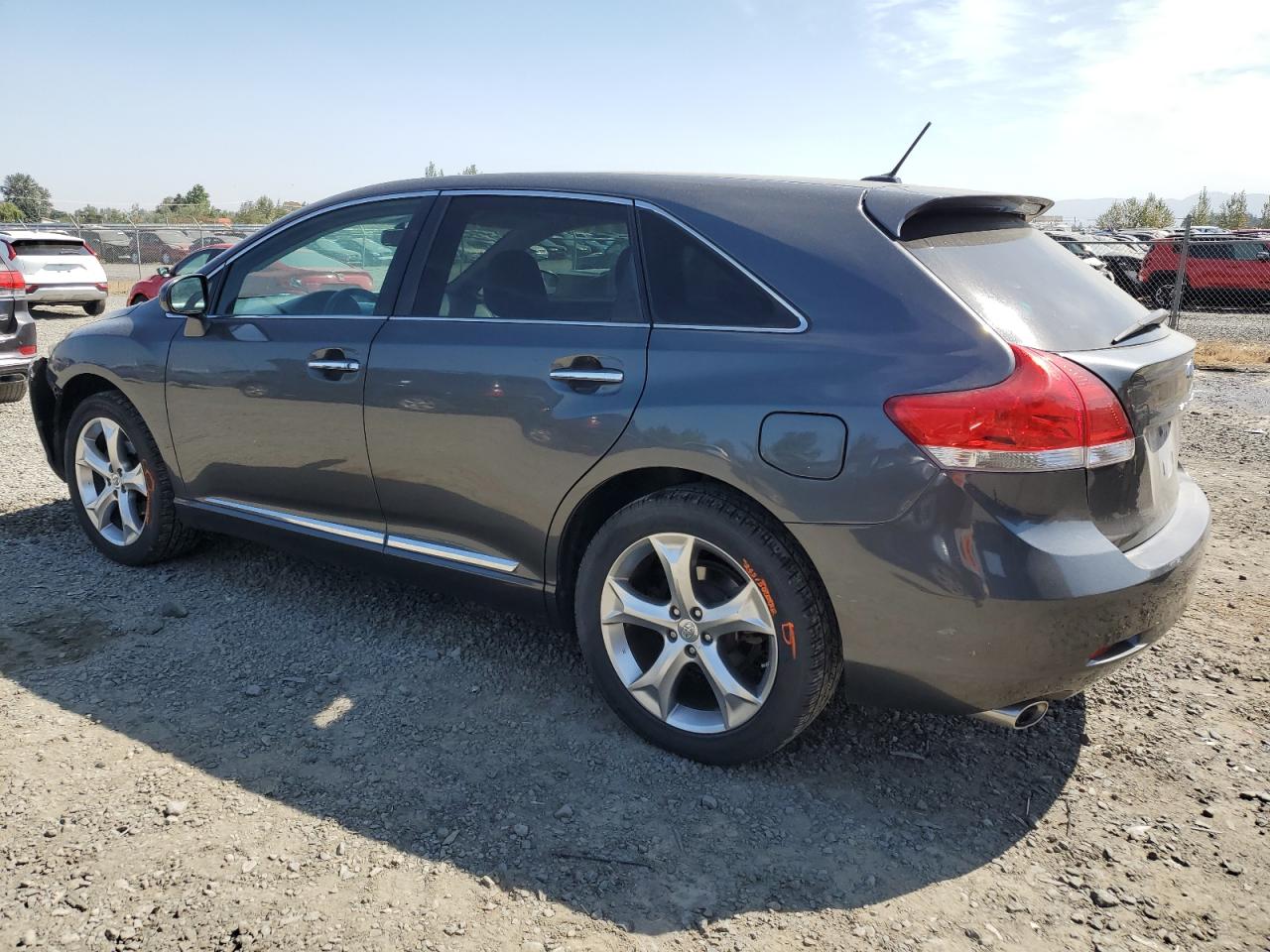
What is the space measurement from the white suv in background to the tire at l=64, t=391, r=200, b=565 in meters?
14.3

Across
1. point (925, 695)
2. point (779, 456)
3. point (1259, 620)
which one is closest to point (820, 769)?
point (925, 695)

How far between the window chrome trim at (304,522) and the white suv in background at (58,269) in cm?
1523

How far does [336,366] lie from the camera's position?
358 cm

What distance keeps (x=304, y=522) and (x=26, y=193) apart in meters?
72.4

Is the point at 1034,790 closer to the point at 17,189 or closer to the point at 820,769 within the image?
the point at 820,769

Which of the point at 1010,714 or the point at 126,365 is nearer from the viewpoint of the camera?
the point at 1010,714

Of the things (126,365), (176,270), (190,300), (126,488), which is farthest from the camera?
(176,270)

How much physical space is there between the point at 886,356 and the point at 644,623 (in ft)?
3.48

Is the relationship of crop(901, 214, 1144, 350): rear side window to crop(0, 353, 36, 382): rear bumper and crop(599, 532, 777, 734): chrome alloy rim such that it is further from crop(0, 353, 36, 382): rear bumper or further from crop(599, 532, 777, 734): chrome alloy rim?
crop(0, 353, 36, 382): rear bumper

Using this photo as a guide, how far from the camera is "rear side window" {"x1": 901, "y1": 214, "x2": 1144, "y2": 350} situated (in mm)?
2623

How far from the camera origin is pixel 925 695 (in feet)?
8.64

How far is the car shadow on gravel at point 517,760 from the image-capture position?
256 cm

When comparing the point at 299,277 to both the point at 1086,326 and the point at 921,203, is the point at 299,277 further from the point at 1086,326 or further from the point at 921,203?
the point at 1086,326

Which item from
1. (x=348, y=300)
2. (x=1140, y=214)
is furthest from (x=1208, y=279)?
(x=1140, y=214)
